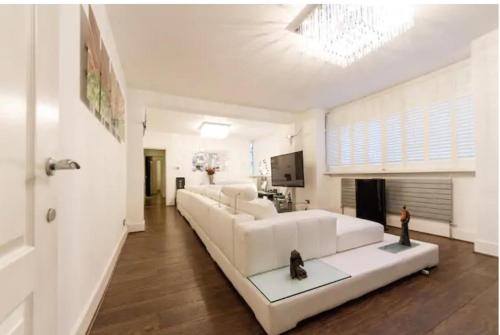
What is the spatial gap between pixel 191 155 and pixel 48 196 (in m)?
6.68

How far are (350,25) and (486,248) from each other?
9.32 ft

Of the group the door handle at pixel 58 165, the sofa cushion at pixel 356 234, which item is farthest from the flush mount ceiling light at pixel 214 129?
the door handle at pixel 58 165

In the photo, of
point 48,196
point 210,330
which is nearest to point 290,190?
point 210,330

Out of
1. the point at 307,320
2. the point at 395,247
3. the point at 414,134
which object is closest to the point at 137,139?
the point at 307,320

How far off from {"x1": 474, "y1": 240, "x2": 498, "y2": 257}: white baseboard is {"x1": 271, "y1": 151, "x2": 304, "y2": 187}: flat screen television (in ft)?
9.23

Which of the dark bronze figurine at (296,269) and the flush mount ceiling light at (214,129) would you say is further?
the flush mount ceiling light at (214,129)

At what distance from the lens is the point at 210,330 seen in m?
1.24

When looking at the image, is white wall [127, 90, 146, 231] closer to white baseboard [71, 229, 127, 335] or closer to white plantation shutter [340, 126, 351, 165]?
white baseboard [71, 229, 127, 335]

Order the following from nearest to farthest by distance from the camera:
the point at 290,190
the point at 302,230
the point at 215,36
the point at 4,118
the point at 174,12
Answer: the point at 4,118, the point at 302,230, the point at 174,12, the point at 215,36, the point at 290,190

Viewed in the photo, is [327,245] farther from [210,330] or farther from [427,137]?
[427,137]

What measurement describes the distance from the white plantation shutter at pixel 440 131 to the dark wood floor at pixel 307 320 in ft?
4.74

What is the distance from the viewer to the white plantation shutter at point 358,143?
411 cm

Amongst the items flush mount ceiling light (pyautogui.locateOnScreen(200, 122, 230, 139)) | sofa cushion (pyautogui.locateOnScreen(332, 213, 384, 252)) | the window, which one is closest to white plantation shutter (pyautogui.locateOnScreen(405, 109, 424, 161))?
the window

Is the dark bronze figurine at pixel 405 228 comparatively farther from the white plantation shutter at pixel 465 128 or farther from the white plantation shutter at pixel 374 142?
the white plantation shutter at pixel 374 142
